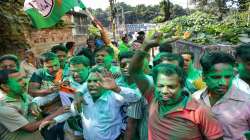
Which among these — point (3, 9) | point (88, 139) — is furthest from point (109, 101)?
point (3, 9)

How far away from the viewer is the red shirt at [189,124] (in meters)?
2.93

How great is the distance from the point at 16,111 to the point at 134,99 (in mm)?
1104

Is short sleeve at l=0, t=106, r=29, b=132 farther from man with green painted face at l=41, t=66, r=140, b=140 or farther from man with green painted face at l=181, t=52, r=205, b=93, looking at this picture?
man with green painted face at l=181, t=52, r=205, b=93

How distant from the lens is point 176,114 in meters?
3.03

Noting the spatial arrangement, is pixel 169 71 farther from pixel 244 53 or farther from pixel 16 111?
pixel 16 111

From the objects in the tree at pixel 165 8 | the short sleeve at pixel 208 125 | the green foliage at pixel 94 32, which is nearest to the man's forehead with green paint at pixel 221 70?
the short sleeve at pixel 208 125

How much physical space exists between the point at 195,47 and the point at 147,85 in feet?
23.3

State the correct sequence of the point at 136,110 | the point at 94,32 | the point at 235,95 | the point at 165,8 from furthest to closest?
the point at 165,8, the point at 94,32, the point at 136,110, the point at 235,95

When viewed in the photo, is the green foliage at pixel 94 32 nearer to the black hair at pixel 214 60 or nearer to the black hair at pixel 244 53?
the black hair at pixel 244 53

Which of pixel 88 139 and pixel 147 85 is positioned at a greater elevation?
pixel 147 85

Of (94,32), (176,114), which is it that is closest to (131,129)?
(176,114)

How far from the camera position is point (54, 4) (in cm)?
697

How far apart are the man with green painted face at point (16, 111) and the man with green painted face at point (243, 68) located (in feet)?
6.29

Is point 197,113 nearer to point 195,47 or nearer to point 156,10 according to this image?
point 195,47
